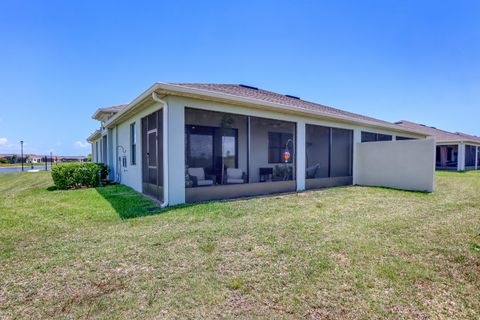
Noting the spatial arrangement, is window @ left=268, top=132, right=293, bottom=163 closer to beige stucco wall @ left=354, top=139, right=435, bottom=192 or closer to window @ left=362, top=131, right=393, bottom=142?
beige stucco wall @ left=354, top=139, right=435, bottom=192

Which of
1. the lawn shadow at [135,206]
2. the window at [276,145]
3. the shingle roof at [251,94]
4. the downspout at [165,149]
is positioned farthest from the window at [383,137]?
the downspout at [165,149]

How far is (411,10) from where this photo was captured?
10258mm

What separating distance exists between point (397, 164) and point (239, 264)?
959cm

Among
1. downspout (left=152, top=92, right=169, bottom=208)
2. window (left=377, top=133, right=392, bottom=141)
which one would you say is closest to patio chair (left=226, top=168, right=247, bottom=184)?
downspout (left=152, top=92, right=169, bottom=208)

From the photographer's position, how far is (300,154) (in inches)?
363

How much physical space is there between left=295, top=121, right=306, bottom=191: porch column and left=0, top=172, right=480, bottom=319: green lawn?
11.5 feet

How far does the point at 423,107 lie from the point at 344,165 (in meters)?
14.0

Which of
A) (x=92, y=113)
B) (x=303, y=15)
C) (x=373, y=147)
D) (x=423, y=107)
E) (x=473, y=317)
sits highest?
(x=303, y=15)

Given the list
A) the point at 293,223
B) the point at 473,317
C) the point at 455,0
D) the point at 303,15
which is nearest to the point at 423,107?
the point at 455,0

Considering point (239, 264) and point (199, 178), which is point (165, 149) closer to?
point (199, 178)

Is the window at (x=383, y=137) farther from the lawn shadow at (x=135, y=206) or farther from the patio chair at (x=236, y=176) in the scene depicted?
the lawn shadow at (x=135, y=206)

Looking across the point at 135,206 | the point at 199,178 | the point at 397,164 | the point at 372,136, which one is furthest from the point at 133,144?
the point at 372,136

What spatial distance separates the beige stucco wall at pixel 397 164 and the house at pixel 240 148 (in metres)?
0.03

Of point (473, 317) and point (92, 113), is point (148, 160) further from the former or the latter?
point (92, 113)
